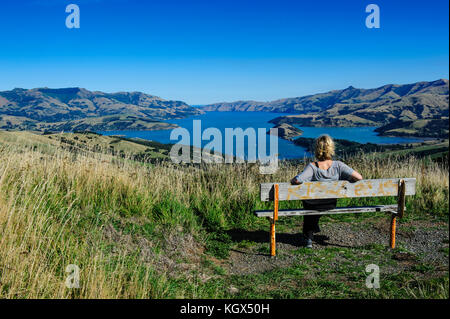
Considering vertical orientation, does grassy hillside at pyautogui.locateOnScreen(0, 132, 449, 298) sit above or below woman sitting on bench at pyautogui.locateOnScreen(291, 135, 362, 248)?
below

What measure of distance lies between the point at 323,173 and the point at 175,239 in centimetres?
242

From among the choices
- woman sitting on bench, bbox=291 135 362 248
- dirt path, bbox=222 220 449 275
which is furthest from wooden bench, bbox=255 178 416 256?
dirt path, bbox=222 220 449 275

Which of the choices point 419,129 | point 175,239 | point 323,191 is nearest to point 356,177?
point 323,191

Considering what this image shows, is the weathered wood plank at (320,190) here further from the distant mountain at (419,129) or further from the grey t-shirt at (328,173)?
the distant mountain at (419,129)

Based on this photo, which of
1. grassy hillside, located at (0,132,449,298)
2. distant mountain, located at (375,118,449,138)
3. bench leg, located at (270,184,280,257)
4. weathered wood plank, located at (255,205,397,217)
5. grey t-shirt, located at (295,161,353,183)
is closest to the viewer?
grassy hillside, located at (0,132,449,298)

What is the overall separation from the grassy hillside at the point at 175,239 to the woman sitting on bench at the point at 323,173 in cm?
64

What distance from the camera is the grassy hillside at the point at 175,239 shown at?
296 centimetres

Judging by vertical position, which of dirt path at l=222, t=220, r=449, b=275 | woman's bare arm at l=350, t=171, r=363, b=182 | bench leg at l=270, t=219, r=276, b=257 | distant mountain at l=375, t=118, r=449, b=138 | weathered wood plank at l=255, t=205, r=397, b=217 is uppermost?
distant mountain at l=375, t=118, r=449, b=138

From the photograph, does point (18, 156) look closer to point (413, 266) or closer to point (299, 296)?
point (299, 296)

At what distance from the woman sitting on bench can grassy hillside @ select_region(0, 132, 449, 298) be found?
638 millimetres

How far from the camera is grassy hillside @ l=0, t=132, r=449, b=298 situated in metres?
2.96

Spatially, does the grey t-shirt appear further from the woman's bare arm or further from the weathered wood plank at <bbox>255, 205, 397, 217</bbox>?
the weathered wood plank at <bbox>255, 205, 397, 217</bbox>
